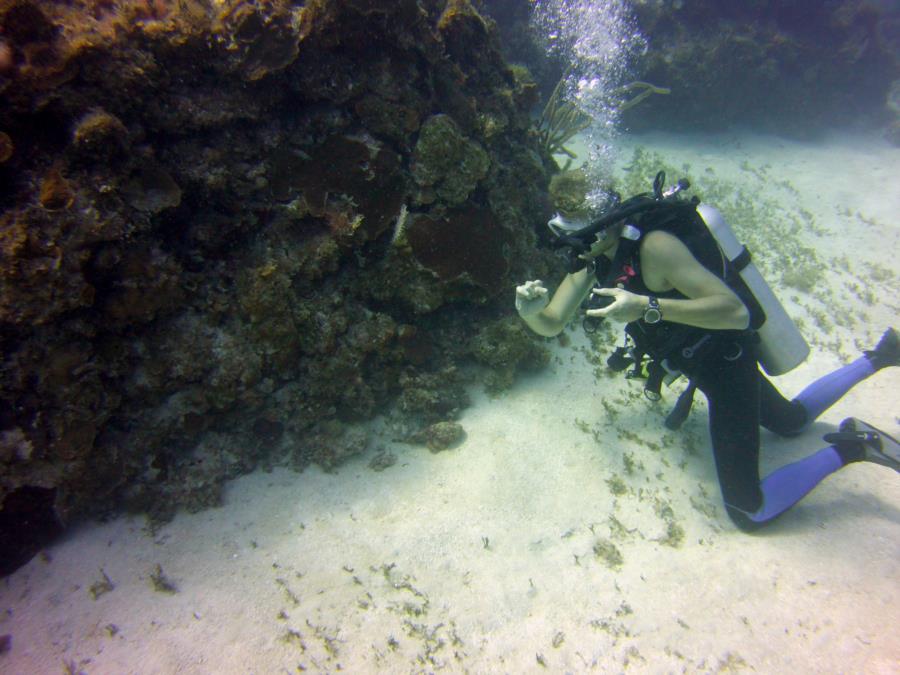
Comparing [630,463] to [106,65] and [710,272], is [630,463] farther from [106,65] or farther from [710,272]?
[106,65]

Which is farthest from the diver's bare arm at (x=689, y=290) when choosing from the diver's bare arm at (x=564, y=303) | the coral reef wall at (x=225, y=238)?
the coral reef wall at (x=225, y=238)

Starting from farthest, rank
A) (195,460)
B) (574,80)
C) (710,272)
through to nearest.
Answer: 1. (574,80)
2. (195,460)
3. (710,272)

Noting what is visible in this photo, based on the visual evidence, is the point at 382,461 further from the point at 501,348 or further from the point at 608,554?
the point at 608,554

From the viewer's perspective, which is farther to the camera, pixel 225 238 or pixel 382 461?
pixel 382 461

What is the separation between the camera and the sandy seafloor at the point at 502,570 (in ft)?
10.3

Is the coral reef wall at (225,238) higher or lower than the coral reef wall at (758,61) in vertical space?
lower

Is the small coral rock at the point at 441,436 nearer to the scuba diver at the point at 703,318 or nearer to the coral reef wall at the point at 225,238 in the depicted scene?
the coral reef wall at the point at 225,238

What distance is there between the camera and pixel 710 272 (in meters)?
3.49

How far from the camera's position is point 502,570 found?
367 centimetres

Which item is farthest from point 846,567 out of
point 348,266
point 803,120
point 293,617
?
point 803,120

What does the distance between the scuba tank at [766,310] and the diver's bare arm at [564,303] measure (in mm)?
1154

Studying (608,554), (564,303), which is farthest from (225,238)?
(608,554)

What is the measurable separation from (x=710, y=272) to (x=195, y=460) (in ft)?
16.4

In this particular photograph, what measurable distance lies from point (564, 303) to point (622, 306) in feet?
3.65
